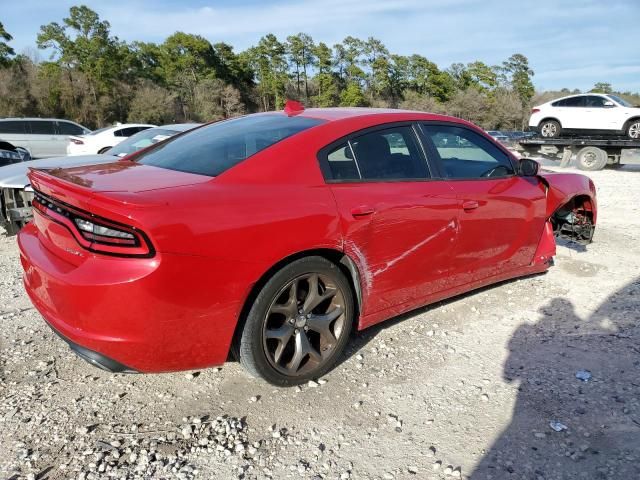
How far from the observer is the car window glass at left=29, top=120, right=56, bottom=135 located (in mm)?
16516

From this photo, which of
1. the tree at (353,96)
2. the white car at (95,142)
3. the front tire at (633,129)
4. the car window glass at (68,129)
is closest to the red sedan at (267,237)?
the white car at (95,142)

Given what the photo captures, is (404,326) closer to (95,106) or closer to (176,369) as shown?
(176,369)

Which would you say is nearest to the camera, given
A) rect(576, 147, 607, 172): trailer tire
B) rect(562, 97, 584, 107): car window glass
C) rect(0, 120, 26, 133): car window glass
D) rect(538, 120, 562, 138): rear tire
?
rect(576, 147, 607, 172): trailer tire

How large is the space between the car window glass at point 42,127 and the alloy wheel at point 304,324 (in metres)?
17.3

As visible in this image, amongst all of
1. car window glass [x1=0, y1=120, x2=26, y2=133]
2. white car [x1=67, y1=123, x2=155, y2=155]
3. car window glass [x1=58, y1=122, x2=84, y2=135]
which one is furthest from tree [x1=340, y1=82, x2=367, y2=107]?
white car [x1=67, y1=123, x2=155, y2=155]

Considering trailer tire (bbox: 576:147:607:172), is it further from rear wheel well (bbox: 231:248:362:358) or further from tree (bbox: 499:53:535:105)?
tree (bbox: 499:53:535:105)

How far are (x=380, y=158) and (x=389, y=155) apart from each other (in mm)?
87

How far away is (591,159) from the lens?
14.9m

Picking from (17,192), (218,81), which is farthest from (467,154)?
(218,81)

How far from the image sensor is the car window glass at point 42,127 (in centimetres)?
1652

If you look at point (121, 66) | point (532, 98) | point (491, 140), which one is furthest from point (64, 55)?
point (532, 98)

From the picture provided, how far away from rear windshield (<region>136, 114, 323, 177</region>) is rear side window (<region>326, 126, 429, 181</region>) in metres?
0.28

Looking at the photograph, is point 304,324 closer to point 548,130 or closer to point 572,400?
point 572,400

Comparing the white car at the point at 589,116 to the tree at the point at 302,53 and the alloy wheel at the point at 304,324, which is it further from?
the tree at the point at 302,53
